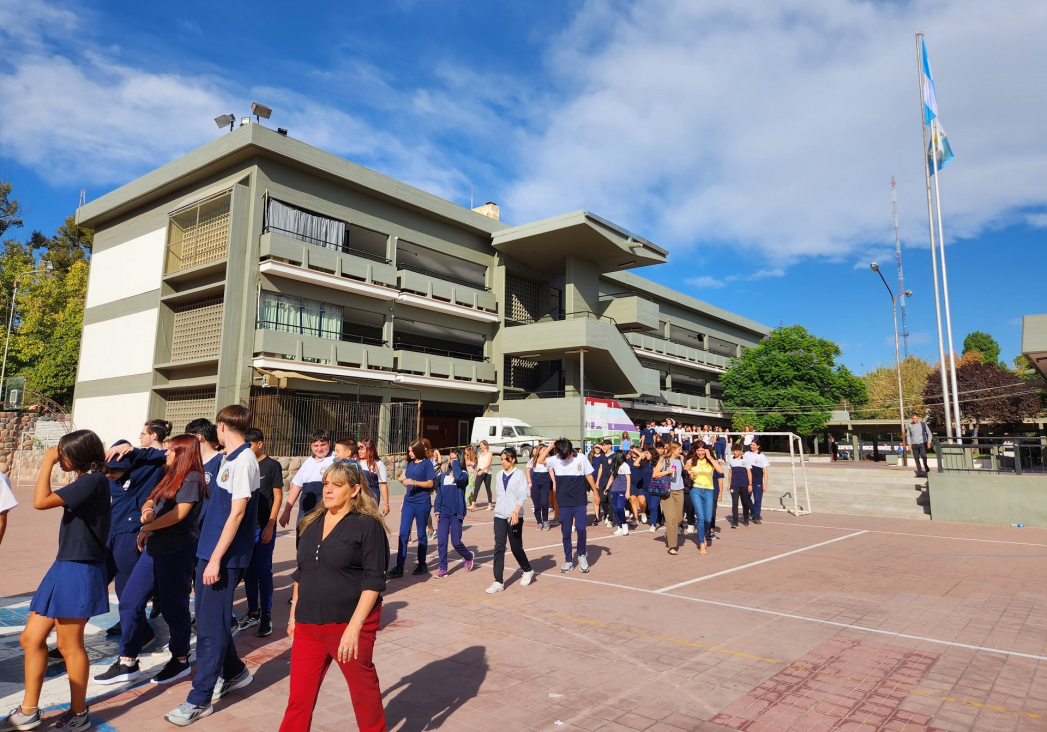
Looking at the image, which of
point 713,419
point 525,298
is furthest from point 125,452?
point 713,419

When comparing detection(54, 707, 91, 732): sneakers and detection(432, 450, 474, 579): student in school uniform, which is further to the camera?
detection(432, 450, 474, 579): student in school uniform

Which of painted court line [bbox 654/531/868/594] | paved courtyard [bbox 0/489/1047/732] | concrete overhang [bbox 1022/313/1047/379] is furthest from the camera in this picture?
concrete overhang [bbox 1022/313/1047/379]

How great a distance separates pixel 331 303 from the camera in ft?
83.3

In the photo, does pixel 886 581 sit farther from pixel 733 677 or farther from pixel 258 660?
pixel 258 660

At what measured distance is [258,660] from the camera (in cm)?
516

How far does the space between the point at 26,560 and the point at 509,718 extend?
8969 mm

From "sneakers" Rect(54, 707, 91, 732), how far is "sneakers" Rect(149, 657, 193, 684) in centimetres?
77

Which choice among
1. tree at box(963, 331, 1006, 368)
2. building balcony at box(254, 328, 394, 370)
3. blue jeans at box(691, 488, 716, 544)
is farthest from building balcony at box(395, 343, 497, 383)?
tree at box(963, 331, 1006, 368)

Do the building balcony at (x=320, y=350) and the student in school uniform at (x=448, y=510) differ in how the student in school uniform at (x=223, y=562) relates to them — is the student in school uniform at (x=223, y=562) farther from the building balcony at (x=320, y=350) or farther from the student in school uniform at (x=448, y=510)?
the building balcony at (x=320, y=350)

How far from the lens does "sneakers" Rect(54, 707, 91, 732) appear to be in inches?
148

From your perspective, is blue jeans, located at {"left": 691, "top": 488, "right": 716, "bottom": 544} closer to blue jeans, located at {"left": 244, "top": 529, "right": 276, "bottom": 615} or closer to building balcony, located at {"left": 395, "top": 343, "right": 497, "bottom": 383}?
blue jeans, located at {"left": 244, "top": 529, "right": 276, "bottom": 615}

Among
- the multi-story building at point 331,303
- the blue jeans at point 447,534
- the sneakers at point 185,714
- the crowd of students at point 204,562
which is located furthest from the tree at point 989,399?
the sneakers at point 185,714

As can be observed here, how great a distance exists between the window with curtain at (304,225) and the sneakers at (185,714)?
22.1m

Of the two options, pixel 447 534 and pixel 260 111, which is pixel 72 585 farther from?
pixel 260 111
